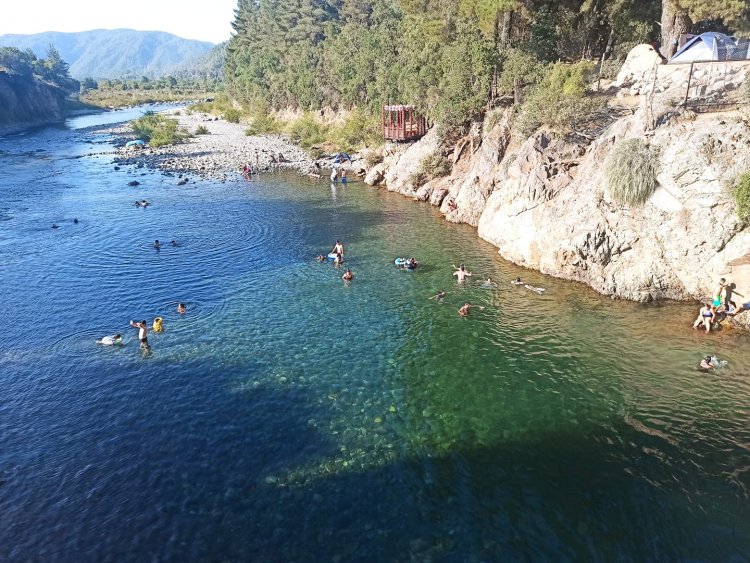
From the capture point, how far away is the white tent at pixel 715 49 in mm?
31406

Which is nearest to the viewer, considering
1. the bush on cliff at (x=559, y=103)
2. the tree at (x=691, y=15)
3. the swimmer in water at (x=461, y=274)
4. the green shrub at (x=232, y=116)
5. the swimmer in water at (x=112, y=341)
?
the swimmer in water at (x=112, y=341)

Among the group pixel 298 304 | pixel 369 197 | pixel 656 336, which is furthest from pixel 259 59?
pixel 656 336

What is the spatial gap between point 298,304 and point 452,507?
16907mm

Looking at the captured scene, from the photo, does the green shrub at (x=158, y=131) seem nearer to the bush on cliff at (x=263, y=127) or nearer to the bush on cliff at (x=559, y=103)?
the bush on cliff at (x=263, y=127)

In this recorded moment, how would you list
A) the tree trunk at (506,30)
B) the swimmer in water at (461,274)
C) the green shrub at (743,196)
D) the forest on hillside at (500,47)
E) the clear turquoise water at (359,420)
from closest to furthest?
the clear turquoise water at (359,420) → the green shrub at (743,196) → the swimmer in water at (461,274) → the forest on hillside at (500,47) → the tree trunk at (506,30)

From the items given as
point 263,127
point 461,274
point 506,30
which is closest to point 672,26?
point 506,30

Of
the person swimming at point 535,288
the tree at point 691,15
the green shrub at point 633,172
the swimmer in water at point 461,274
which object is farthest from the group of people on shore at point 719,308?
the tree at point 691,15

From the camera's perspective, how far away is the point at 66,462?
17.8 metres

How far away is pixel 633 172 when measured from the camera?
28250 millimetres

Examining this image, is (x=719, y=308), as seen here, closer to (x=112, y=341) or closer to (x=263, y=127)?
(x=112, y=341)

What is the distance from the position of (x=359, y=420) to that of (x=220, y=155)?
6973 centimetres

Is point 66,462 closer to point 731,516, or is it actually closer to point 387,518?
point 387,518

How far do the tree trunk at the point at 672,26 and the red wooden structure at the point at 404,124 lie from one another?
87.0 feet

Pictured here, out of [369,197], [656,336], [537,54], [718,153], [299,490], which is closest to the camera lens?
[299,490]
